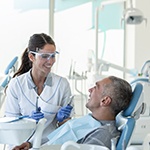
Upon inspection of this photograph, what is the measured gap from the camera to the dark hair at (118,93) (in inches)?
66.2

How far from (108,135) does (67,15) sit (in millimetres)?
3280

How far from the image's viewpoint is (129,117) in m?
1.61

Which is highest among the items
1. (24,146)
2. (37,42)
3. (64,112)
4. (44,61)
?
(37,42)

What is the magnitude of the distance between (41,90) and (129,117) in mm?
674

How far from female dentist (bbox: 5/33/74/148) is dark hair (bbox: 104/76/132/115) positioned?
354 millimetres

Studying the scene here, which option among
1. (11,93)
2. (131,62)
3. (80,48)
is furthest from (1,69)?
(11,93)

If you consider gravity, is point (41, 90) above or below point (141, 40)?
below

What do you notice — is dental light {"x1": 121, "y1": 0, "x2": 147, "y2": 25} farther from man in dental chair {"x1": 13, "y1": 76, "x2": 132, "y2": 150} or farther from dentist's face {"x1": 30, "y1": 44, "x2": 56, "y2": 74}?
man in dental chair {"x1": 13, "y1": 76, "x2": 132, "y2": 150}

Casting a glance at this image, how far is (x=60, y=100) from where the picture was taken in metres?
2.10

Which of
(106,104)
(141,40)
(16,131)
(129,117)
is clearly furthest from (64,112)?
(141,40)

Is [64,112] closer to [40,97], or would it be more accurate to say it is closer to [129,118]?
[40,97]

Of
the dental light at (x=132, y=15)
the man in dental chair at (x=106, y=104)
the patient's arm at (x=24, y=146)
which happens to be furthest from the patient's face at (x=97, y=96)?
the dental light at (x=132, y=15)

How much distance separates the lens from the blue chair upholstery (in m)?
1.55

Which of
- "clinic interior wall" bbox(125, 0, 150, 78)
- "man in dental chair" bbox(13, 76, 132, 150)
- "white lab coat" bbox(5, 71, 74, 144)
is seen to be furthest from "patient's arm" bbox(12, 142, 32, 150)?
"clinic interior wall" bbox(125, 0, 150, 78)
